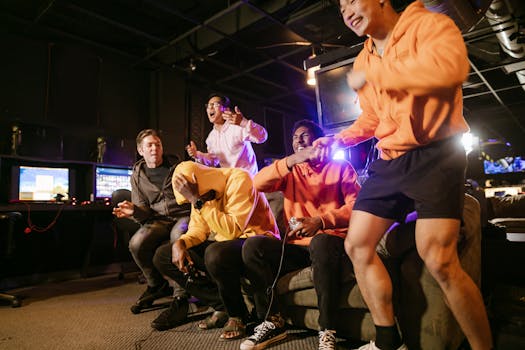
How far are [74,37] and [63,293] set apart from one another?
137 inches

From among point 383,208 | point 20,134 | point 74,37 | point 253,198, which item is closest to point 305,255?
point 253,198

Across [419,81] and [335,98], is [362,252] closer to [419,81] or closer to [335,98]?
[419,81]

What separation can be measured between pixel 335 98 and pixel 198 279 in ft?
10.1

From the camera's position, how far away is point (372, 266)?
1.31m

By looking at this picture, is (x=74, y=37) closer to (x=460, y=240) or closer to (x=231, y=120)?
(x=231, y=120)

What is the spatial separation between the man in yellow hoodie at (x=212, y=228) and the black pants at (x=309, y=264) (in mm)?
124

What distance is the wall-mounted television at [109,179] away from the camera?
13.5 feet

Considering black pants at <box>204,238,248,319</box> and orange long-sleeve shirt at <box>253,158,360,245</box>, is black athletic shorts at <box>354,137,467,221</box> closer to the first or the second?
orange long-sleeve shirt at <box>253,158,360,245</box>

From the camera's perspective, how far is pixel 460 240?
131 centimetres

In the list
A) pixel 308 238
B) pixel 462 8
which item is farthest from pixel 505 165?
pixel 308 238

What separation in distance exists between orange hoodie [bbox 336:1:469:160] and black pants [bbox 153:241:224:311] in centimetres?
124

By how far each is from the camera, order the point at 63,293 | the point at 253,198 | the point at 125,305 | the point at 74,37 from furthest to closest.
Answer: the point at 74,37 → the point at 63,293 → the point at 125,305 → the point at 253,198

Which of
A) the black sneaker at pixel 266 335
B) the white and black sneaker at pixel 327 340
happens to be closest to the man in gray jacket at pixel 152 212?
the black sneaker at pixel 266 335

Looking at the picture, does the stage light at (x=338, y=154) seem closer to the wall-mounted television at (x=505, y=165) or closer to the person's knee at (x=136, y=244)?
the person's knee at (x=136, y=244)
